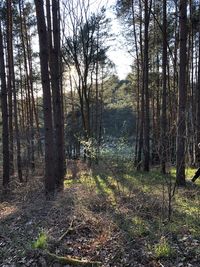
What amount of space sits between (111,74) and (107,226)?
21.6 metres

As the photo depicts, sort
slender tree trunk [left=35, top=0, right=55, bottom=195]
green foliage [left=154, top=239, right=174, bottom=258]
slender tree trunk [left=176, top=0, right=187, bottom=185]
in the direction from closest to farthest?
green foliage [left=154, top=239, right=174, bottom=258], slender tree trunk [left=35, top=0, right=55, bottom=195], slender tree trunk [left=176, top=0, right=187, bottom=185]

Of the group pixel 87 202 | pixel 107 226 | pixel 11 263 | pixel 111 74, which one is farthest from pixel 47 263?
pixel 111 74

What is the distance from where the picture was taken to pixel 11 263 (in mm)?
5078

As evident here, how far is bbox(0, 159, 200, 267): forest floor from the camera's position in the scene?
4.71m

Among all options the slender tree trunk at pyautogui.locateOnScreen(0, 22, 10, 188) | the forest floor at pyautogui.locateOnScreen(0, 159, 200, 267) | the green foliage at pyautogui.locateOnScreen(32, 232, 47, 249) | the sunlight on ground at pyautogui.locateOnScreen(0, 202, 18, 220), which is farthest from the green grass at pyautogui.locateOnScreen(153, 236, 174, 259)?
the slender tree trunk at pyautogui.locateOnScreen(0, 22, 10, 188)

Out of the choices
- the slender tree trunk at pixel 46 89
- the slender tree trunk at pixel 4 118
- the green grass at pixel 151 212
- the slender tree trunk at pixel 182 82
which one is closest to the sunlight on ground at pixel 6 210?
the slender tree trunk at pixel 46 89

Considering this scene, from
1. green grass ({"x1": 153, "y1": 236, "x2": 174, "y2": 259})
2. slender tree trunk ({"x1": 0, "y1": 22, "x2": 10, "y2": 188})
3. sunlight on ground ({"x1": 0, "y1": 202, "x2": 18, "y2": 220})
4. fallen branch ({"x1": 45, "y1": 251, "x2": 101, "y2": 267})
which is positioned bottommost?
sunlight on ground ({"x1": 0, "y1": 202, "x2": 18, "y2": 220})

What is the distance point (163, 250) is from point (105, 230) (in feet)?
4.19

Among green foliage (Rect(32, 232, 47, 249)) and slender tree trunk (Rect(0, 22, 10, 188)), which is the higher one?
slender tree trunk (Rect(0, 22, 10, 188))

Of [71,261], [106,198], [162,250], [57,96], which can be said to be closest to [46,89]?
[57,96]

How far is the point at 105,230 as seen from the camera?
5582mm

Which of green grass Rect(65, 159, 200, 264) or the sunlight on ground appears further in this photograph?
the sunlight on ground

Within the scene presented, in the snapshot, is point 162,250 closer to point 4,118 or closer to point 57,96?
point 57,96

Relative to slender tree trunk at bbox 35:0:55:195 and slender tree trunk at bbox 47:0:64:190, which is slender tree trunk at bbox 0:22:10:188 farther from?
slender tree trunk at bbox 35:0:55:195
